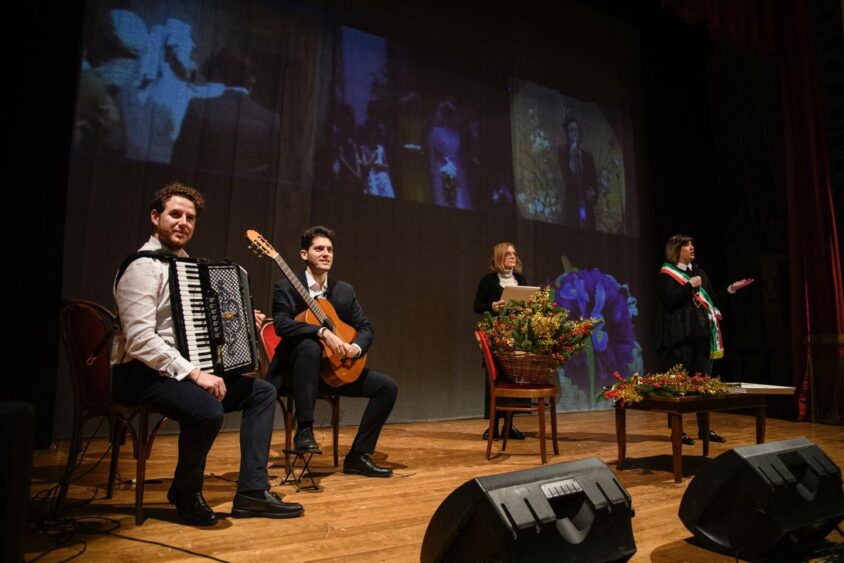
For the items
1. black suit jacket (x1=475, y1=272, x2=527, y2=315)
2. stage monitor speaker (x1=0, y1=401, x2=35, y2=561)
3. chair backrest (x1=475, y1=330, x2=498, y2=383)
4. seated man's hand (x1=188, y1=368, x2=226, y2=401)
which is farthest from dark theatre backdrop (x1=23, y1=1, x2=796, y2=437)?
stage monitor speaker (x1=0, y1=401, x2=35, y2=561)

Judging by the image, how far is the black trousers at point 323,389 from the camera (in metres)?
2.80

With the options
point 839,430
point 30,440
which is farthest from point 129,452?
point 839,430

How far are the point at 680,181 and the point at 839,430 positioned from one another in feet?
10.9

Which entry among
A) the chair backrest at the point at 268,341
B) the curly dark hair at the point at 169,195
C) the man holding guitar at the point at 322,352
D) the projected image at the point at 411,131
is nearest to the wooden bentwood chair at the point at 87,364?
the curly dark hair at the point at 169,195

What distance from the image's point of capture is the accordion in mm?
2053

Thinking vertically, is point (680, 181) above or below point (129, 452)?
above

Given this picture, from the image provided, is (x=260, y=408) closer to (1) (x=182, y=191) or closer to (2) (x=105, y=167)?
(1) (x=182, y=191)

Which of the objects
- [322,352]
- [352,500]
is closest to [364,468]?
[352,500]

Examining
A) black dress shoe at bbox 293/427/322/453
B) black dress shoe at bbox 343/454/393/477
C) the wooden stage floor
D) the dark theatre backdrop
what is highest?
the dark theatre backdrop

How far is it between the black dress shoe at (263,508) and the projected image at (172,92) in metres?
2.82

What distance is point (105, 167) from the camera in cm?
396

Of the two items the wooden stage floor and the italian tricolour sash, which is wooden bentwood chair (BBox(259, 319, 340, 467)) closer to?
the wooden stage floor

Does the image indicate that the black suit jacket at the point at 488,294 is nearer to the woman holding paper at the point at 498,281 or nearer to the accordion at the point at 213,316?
the woman holding paper at the point at 498,281

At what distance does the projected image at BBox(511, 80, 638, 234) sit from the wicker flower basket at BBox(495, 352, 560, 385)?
288cm
